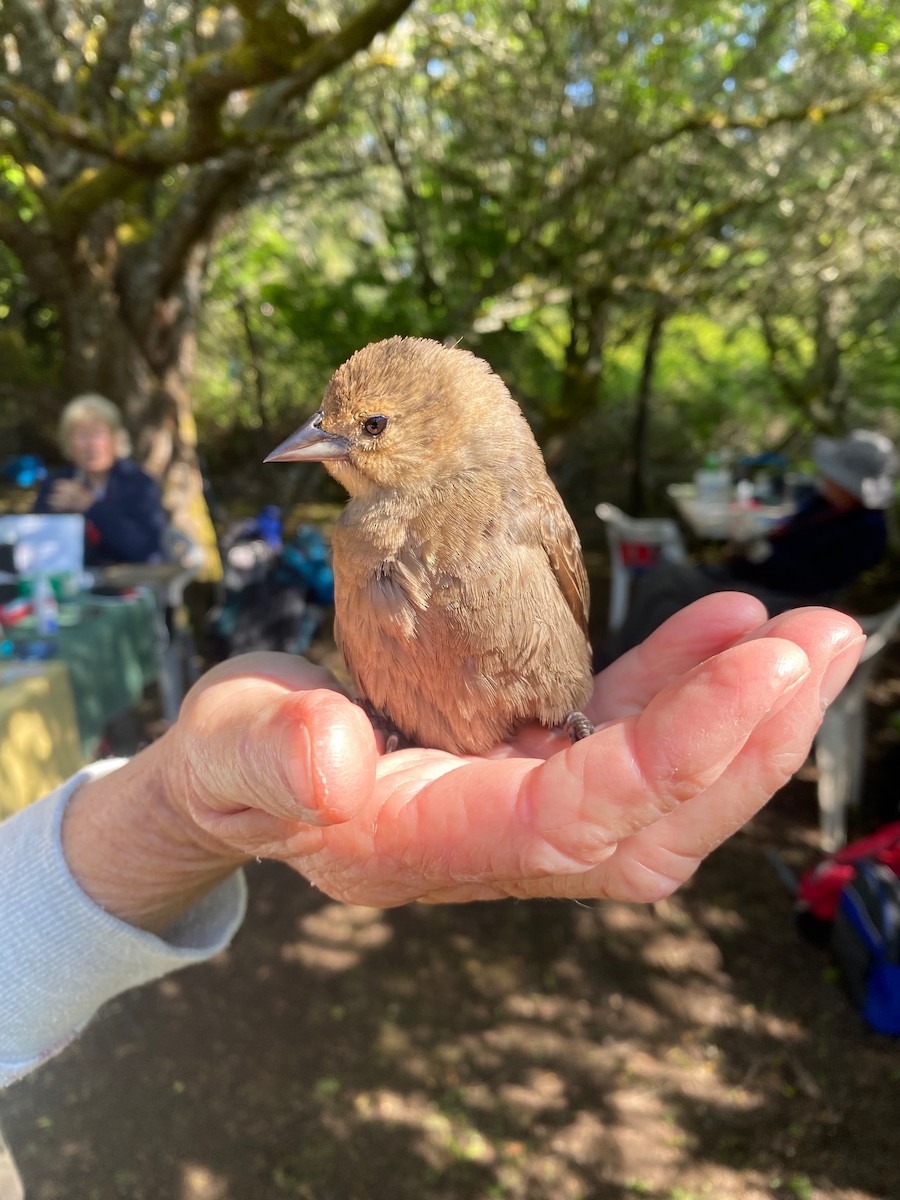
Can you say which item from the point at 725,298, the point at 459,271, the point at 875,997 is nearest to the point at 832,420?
the point at 725,298

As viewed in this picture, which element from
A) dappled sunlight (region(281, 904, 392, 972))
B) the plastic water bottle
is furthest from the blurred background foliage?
dappled sunlight (region(281, 904, 392, 972))

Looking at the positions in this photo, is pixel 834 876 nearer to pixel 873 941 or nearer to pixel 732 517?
pixel 873 941

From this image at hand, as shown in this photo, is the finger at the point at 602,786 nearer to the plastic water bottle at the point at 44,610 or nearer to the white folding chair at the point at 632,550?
the plastic water bottle at the point at 44,610

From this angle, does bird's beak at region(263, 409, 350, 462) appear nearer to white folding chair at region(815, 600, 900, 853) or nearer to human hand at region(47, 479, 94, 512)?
white folding chair at region(815, 600, 900, 853)

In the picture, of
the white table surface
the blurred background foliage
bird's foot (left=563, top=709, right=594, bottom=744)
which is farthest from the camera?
the white table surface

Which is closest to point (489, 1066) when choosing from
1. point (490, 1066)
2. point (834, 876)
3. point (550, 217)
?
point (490, 1066)

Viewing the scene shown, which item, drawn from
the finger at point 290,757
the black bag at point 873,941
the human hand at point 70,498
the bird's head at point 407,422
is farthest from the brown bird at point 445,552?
the human hand at point 70,498
